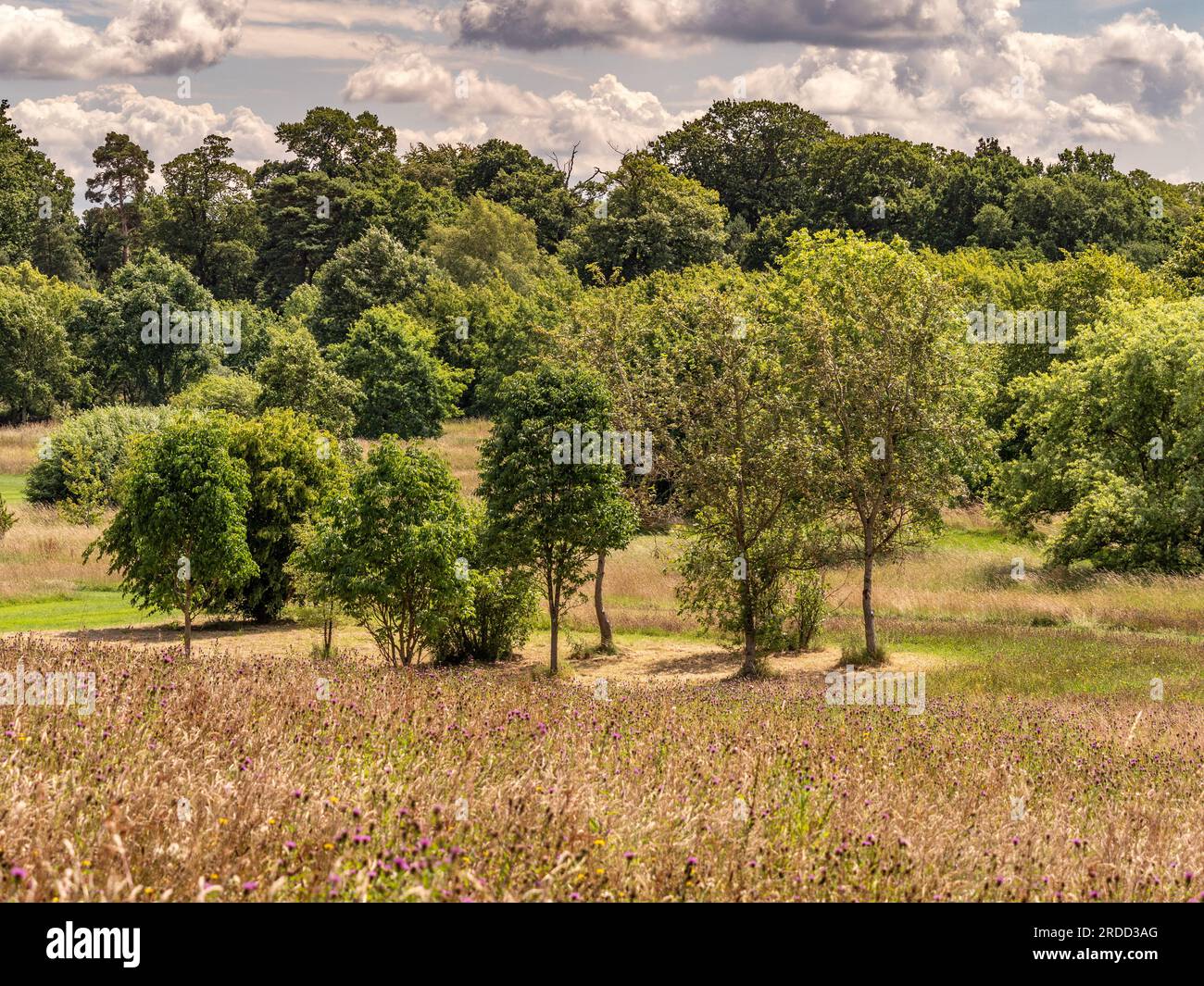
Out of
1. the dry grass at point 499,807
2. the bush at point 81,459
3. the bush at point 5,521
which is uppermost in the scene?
the bush at point 81,459

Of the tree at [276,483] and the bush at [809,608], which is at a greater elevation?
the tree at [276,483]

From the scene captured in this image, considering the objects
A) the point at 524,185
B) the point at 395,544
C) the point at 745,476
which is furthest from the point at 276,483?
the point at 524,185

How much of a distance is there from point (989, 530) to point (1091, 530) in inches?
622

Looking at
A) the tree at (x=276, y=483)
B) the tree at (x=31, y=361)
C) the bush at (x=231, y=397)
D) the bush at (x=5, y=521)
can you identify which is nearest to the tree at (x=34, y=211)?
the tree at (x=31, y=361)

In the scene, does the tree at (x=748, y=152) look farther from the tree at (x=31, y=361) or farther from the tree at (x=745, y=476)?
the tree at (x=745, y=476)

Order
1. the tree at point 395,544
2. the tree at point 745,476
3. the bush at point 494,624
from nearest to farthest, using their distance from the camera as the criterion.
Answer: the tree at point 395,544
the tree at point 745,476
the bush at point 494,624

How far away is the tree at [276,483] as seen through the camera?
115 feet

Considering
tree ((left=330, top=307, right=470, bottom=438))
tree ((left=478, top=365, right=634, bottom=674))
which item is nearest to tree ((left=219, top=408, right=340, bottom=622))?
tree ((left=478, top=365, right=634, bottom=674))

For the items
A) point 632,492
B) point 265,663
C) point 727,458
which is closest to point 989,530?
point 632,492

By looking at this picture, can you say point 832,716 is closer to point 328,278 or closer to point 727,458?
point 727,458

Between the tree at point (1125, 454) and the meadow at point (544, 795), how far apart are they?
88.7ft

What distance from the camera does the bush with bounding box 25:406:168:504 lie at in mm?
50469

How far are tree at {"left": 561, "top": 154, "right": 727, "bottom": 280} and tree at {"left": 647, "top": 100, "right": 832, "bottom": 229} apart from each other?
2734 centimetres

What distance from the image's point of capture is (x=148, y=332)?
75.1 m
